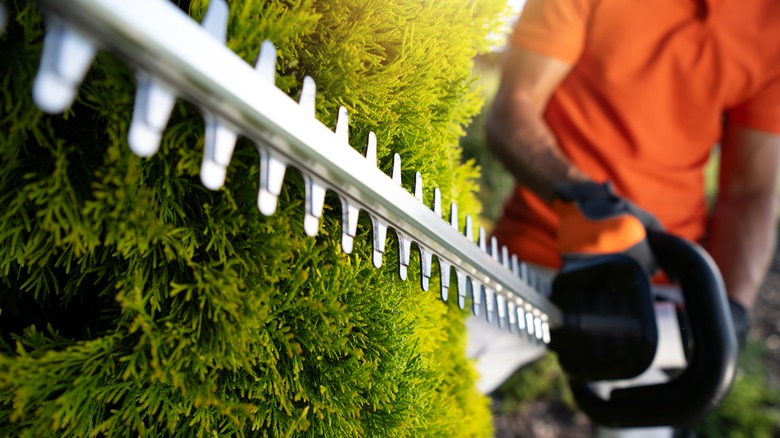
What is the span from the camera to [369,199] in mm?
687

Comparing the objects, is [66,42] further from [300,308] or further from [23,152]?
[300,308]

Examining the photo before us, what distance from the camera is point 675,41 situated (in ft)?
7.22

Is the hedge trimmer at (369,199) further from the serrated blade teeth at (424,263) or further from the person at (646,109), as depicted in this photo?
the person at (646,109)

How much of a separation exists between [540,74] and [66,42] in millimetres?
1951

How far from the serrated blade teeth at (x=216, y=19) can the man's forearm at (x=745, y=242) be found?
261 centimetres

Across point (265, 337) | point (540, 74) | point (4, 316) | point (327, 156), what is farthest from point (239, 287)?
point (540, 74)

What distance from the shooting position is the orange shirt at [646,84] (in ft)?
7.07

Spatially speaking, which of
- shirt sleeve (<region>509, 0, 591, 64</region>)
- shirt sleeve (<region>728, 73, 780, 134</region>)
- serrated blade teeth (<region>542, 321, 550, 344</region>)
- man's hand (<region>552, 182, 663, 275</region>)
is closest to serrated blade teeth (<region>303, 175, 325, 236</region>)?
serrated blade teeth (<region>542, 321, 550, 344</region>)

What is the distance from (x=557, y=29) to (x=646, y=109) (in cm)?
51

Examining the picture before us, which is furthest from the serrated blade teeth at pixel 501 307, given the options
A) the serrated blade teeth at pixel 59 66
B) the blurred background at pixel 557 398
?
the blurred background at pixel 557 398

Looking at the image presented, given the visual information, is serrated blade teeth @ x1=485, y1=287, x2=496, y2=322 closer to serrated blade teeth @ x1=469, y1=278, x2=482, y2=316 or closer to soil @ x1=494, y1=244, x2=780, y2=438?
serrated blade teeth @ x1=469, y1=278, x2=482, y2=316

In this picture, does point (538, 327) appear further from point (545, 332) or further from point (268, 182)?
point (268, 182)

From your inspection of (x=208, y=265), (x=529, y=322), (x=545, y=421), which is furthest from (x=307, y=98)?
(x=545, y=421)

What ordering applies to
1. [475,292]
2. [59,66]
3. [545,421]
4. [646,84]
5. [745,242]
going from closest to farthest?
[59,66], [475,292], [646,84], [745,242], [545,421]
